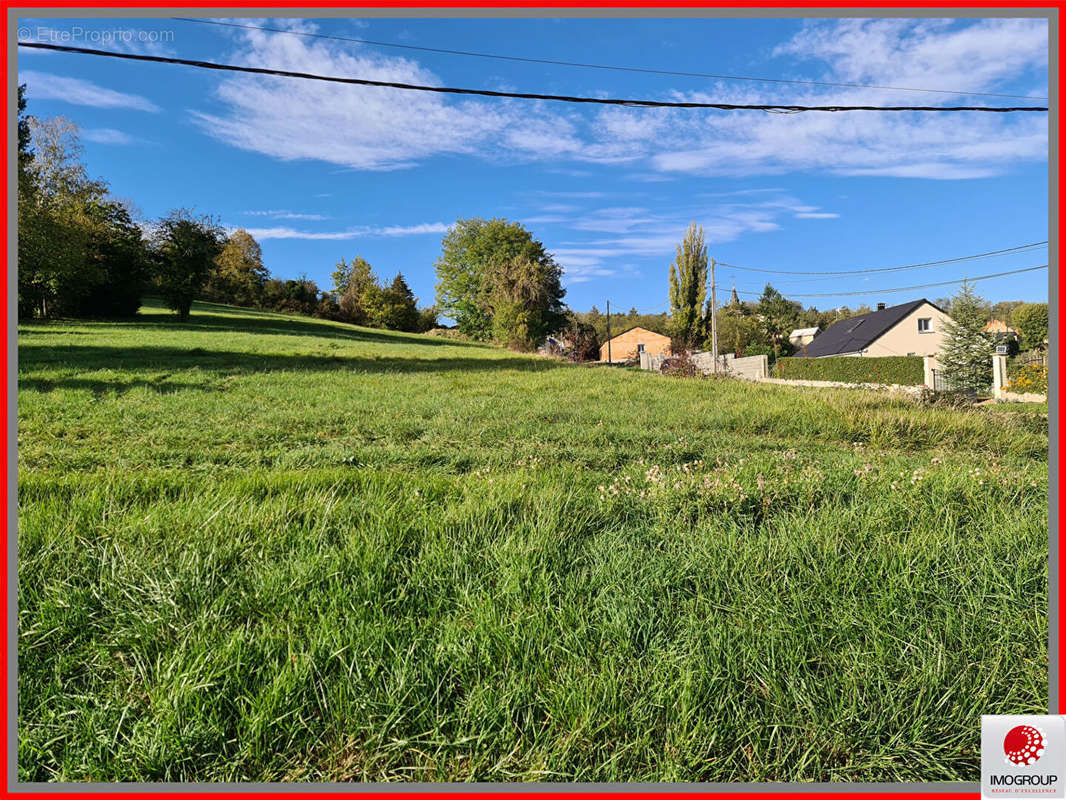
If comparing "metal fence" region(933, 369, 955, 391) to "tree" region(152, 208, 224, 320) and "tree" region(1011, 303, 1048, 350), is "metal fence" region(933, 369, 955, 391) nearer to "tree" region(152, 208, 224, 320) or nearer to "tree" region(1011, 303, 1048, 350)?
"tree" region(1011, 303, 1048, 350)

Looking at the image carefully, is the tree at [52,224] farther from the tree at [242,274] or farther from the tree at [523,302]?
the tree at [523,302]

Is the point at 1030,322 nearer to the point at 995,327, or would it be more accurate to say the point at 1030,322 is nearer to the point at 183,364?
the point at 995,327

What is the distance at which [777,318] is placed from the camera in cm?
4016

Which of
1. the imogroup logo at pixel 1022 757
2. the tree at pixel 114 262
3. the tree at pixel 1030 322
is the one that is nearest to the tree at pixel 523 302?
the tree at pixel 114 262

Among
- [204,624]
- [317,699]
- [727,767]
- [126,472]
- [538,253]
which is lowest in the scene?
[727,767]

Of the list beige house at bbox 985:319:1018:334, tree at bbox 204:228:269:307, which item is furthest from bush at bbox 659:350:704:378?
tree at bbox 204:228:269:307

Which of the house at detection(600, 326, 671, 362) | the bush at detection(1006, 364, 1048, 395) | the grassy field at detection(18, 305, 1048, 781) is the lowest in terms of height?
the grassy field at detection(18, 305, 1048, 781)

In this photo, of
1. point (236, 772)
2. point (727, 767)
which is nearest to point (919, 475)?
point (727, 767)

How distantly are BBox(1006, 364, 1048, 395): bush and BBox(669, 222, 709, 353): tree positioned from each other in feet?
45.7

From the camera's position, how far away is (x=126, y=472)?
142 inches

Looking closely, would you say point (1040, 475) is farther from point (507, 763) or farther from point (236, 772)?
point (236, 772)

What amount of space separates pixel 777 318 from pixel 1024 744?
4312 cm

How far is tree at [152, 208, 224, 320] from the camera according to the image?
24.3 metres

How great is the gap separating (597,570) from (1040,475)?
3.30m
